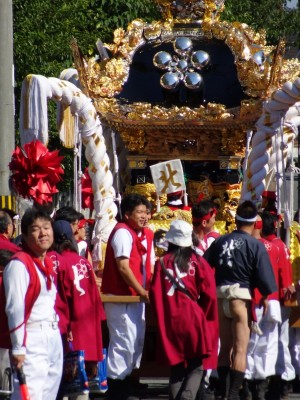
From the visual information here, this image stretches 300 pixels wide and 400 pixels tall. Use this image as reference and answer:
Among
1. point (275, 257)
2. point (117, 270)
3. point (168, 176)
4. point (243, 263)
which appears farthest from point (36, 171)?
point (243, 263)

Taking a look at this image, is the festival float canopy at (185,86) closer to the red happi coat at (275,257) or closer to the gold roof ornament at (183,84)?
the gold roof ornament at (183,84)

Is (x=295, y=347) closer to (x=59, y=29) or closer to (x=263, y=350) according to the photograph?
(x=263, y=350)

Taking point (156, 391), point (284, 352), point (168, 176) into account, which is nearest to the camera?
point (284, 352)

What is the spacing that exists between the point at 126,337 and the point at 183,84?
5264mm

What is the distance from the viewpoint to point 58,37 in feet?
75.6

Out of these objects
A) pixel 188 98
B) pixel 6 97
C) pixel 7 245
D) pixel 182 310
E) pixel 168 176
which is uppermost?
pixel 6 97

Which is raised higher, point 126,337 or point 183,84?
point 183,84

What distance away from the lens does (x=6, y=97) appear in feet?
55.6

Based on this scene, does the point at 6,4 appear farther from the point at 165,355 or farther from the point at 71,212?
the point at 165,355

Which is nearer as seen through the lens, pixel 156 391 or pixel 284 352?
pixel 284 352

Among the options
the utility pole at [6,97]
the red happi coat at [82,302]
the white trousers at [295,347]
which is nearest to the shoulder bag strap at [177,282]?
the red happi coat at [82,302]

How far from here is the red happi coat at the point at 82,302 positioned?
32.8ft

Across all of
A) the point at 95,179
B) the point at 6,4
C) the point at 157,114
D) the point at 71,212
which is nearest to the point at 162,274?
the point at 71,212

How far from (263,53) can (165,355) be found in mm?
6216
